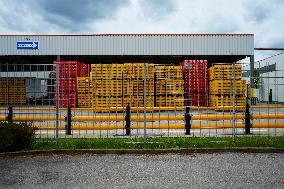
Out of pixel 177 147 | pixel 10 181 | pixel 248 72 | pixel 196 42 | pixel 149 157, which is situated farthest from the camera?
pixel 196 42

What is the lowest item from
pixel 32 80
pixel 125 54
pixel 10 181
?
pixel 10 181

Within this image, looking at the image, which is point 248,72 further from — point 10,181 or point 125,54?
point 125,54

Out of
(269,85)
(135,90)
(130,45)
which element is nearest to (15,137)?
(269,85)

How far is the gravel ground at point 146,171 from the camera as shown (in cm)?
584

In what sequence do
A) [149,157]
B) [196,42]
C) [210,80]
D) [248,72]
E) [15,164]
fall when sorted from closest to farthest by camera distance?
[15,164] → [149,157] → [248,72] → [210,80] → [196,42]

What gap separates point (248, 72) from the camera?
10633 mm

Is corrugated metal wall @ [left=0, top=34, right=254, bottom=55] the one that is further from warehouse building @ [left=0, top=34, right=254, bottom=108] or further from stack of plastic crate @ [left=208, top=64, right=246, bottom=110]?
stack of plastic crate @ [left=208, top=64, right=246, bottom=110]

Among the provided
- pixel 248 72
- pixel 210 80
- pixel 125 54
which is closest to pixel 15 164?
pixel 248 72

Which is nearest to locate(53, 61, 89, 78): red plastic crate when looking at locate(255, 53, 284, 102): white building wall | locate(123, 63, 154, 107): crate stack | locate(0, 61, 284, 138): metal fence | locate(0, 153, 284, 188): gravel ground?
locate(123, 63, 154, 107): crate stack

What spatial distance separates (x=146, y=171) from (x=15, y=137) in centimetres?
365

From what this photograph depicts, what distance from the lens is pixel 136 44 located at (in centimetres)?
3033

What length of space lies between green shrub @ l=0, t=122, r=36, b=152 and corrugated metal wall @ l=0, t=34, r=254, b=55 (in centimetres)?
2205

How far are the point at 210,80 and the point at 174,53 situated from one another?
563 centimetres

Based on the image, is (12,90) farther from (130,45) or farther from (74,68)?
(130,45)
